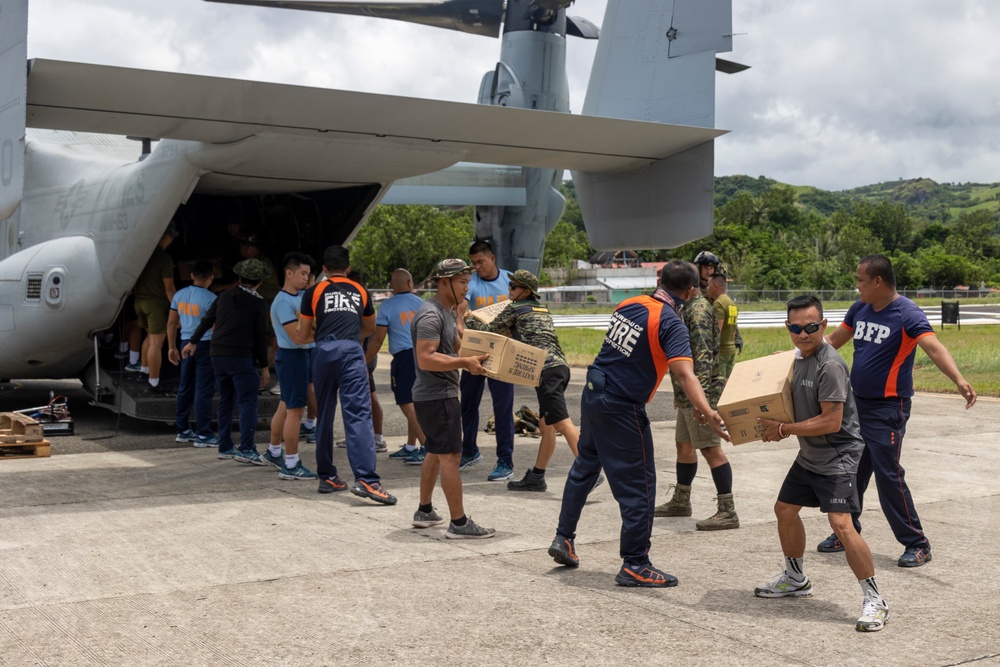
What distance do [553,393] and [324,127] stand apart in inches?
111

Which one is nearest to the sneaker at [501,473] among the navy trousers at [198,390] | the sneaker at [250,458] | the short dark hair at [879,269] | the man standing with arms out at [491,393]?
the man standing with arms out at [491,393]

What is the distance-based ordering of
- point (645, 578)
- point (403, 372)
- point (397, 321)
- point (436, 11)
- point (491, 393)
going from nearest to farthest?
point (645, 578) → point (491, 393) → point (403, 372) → point (397, 321) → point (436, 11)

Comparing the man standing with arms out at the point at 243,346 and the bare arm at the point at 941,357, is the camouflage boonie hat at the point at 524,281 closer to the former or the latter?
the man standing with arms out at the point at 243,346

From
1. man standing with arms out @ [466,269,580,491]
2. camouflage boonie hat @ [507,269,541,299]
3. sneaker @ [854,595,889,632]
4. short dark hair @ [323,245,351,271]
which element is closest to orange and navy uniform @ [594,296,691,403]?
sneaker @ [854,595,889,632]

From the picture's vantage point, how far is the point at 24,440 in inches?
362

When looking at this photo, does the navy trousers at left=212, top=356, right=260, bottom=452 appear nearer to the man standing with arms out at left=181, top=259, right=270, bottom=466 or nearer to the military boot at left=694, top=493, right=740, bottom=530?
the man standing with arms out at left=181, top=259, right=270, bottom=466

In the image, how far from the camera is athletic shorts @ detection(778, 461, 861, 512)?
4742 mm

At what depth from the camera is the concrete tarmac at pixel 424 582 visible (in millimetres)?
4160

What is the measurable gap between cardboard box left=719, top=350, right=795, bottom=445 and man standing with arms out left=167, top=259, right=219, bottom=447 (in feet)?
19.3

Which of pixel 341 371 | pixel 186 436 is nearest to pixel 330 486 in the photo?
pixel 341 371

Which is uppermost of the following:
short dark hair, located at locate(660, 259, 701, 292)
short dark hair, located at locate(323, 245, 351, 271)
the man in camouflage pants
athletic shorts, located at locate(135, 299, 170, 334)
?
short dark hair, located at locate(323, 245, 351, 271)

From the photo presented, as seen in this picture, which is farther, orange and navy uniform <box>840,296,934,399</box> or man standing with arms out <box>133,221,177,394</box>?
man standing with arms out <box>133,221,177,394</box>

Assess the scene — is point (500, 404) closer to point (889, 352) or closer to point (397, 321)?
point (397, 321)

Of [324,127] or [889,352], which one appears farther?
[324,127]
